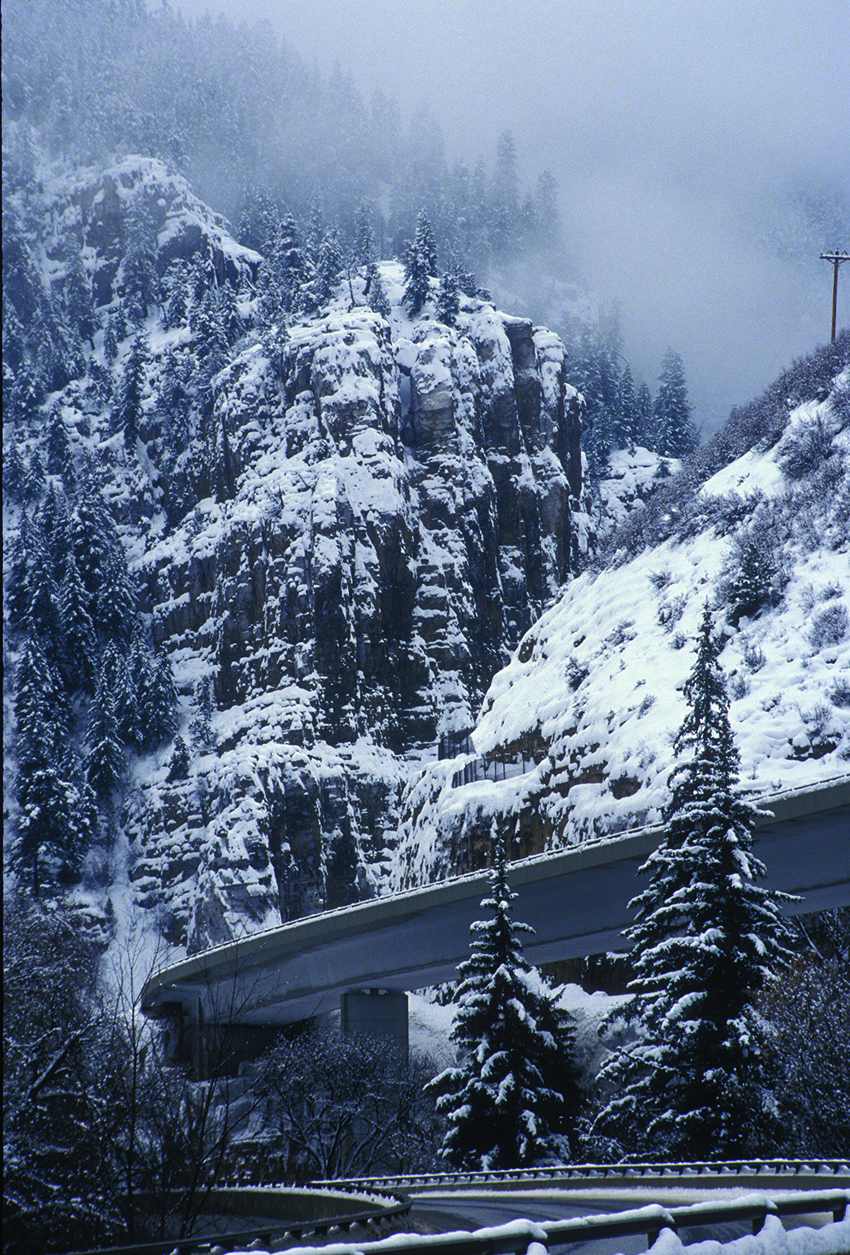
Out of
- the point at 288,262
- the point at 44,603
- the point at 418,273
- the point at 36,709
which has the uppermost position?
the point at 288,262

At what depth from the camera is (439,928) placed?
5081 cm

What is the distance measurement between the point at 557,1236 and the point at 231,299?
151275 millimetres

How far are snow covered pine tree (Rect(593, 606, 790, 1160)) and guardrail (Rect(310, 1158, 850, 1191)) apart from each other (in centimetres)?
182

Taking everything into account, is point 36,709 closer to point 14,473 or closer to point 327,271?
point 14,473

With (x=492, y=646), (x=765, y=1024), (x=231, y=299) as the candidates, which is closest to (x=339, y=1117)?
(x=765, y=1024)

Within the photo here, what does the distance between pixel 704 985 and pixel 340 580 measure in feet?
298

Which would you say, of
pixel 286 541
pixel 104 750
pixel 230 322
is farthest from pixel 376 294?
pixel 104 750

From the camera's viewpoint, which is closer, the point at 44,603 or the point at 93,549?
the point at 44,603

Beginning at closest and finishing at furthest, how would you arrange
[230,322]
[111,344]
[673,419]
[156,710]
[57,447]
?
[156,710]
[57,447]
[230,322]
[111,344]
[673,419]

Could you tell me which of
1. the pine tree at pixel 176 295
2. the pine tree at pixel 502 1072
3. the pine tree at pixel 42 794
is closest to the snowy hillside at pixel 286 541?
the pine tree at pixel 176 295

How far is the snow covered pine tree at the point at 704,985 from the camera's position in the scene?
26.4 meters

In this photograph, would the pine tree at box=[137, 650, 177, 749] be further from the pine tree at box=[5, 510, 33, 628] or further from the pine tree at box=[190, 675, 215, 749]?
the pine tree at box=[5, 510, 33, 628]

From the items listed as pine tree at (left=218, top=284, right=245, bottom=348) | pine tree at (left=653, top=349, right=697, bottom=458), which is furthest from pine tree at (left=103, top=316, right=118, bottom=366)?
pine tree at (left=653, top=349, right=697, bottom=458)

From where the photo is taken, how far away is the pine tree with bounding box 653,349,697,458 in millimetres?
168875
